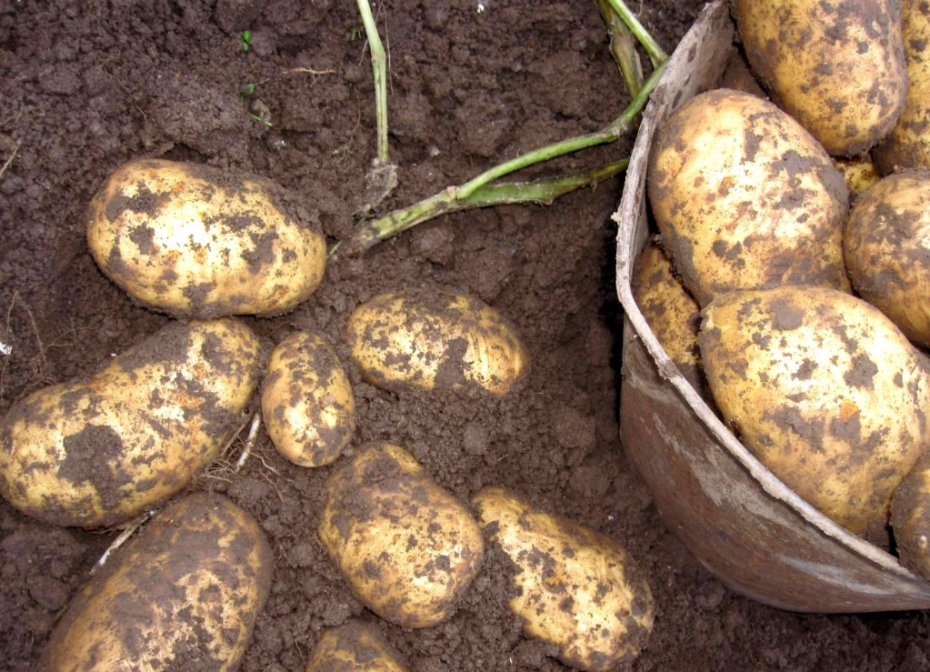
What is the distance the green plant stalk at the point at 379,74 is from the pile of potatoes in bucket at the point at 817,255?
0.59m

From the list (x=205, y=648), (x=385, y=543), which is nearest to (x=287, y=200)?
(x=385, y=543)

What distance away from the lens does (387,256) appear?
1.68 meters

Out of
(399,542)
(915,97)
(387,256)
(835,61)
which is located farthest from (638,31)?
(399,542)

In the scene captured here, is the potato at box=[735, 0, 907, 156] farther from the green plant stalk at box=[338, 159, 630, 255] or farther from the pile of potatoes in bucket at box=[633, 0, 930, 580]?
the green plant stalk at box=[338, 159, 630, 255]

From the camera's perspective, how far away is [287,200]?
1.50 meters

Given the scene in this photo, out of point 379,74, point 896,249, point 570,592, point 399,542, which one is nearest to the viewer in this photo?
point 896,249

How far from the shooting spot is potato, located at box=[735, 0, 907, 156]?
1285mm

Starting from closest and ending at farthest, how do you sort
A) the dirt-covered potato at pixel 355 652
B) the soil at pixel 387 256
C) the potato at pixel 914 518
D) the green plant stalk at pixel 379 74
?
the potato at pixel 914 518
the dirt-covered potato at pixel 355 652
the soil at pixel 387 256
the green plant stalk at pixel 379 74

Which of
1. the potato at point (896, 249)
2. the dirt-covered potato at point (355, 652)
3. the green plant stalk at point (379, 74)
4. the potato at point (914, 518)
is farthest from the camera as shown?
the green plant stalk at point (379, 74)

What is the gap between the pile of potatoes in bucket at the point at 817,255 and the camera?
44.3 inches

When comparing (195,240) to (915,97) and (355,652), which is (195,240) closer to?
(355,652)

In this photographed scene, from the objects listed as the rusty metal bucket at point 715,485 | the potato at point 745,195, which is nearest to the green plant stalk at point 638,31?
the rusty metal bucket at point 715,485

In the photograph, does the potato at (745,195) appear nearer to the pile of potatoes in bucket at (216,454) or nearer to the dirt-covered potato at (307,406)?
the pile of potatoes in bucket at (216,454)

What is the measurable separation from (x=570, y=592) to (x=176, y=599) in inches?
28.4
